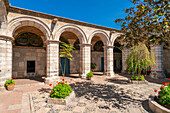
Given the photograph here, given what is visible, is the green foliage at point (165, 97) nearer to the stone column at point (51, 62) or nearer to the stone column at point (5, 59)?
the stone column at point (51, 62)

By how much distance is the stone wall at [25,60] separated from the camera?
1019 cm

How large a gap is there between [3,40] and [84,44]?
6.80m

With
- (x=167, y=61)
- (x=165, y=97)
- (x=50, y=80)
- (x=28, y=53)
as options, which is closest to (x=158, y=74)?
(x=167, y=61)

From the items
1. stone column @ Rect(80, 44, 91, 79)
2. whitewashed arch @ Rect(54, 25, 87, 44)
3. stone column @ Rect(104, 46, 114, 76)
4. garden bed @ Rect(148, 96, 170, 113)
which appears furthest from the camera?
stone column @ Rect(104, 46, 114, 76)

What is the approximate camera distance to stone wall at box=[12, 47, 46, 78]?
10.2 m

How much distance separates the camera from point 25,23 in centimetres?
767

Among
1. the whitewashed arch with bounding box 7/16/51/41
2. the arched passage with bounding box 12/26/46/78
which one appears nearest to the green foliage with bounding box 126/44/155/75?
the whitewashed arch with bounding box 7/16/51/41

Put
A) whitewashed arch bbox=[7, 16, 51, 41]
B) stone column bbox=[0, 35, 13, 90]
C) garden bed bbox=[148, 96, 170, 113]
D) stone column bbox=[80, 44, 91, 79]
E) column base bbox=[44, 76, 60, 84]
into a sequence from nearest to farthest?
garden bed bbox=[148, 96, 170, 113], stone column bbox=[0, 35, 13, 90], whitewashed arch bbox=[7, 16, 51, 41], column base bbox=[44, 76, 60, 84], stone column bbox=[80, 44, 91, 79]

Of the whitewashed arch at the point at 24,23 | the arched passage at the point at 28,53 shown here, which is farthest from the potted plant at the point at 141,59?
the arched passage at the point at 28,53

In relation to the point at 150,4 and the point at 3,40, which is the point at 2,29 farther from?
the point at 150,4

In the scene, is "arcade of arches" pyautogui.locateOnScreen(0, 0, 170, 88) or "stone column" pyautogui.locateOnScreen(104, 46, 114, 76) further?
"stone column" pyautogui.locateOnScreen(104, 46, 114, 76)

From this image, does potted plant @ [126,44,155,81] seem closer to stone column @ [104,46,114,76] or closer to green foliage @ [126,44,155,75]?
green foliage @ [126,44,155,75]

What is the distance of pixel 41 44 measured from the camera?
11688 mm

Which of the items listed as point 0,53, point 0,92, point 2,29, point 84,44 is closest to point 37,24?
point 2,29
